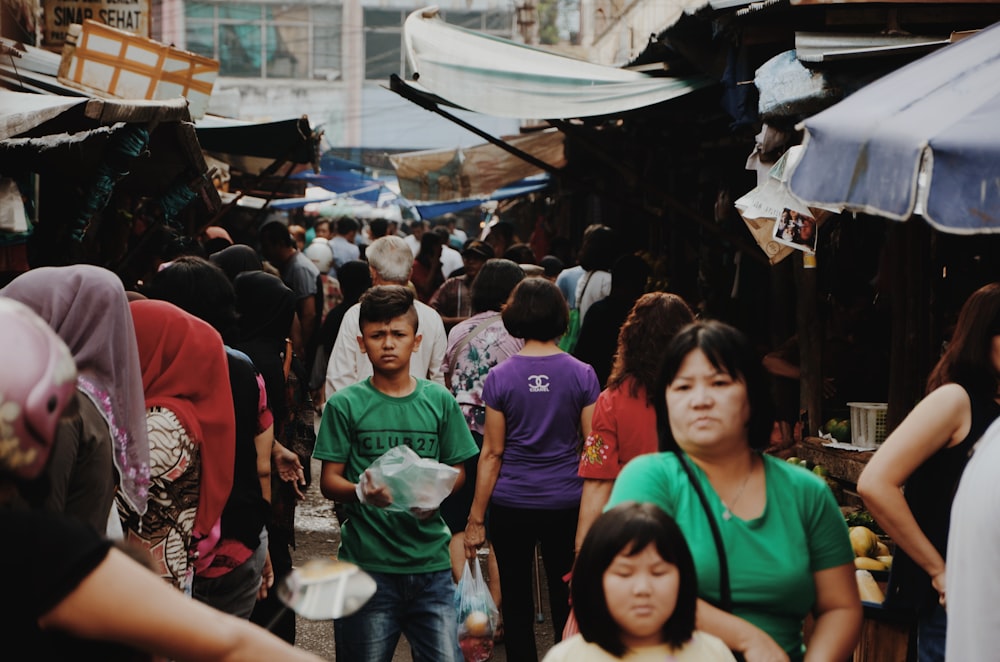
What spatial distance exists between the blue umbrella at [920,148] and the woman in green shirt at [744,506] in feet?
3.01

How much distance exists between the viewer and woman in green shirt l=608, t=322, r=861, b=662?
118 inches

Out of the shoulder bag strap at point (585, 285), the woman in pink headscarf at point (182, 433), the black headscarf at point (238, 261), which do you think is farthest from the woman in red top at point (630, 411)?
the shoulder bag strap at point (585, 285)

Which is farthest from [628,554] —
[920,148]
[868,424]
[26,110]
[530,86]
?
[530,86]

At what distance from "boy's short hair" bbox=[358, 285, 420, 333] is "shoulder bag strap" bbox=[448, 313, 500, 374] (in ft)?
6.32

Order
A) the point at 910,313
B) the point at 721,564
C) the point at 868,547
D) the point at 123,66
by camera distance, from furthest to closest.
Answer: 1. the point at 123,66
2. the point at 910,313
3. the point at 868,547
4. the point at 721,564

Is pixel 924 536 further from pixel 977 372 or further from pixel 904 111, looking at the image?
pixel 904 111

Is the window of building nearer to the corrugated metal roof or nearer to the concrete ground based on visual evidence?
the concrete ground

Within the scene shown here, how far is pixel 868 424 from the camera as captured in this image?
7449 millimetres

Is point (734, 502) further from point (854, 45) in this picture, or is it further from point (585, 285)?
point (585, 285)

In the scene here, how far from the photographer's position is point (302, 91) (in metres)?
49.7

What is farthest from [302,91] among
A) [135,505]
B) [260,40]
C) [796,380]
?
[135,505]

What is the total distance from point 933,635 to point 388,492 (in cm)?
187

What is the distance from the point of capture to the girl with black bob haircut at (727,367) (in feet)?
10.2

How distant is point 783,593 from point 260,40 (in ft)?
162
